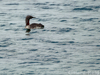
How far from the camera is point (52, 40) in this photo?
20453 millimetres

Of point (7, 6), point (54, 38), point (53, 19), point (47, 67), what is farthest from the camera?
point (7, 6)

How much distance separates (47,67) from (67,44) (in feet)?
11.5

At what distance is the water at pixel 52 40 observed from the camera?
1653cm

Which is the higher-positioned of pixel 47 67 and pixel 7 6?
pixel 7 6

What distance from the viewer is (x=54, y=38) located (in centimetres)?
2086

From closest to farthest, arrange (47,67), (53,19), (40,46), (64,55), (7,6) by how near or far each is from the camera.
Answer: (47,67) → (64,55) → (40,46) → (53,19) → (7,6)

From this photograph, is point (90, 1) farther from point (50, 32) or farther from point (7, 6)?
point (50, 32)

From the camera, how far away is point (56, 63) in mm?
16922

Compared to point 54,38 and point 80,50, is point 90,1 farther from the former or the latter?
point 80,50

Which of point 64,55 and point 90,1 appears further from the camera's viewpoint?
point 90,1

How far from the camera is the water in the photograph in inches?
651

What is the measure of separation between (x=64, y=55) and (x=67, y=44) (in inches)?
73.7

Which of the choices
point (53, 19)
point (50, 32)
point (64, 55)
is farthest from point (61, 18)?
point (64, 55)

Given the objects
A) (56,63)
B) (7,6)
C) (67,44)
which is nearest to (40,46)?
(67,44)
